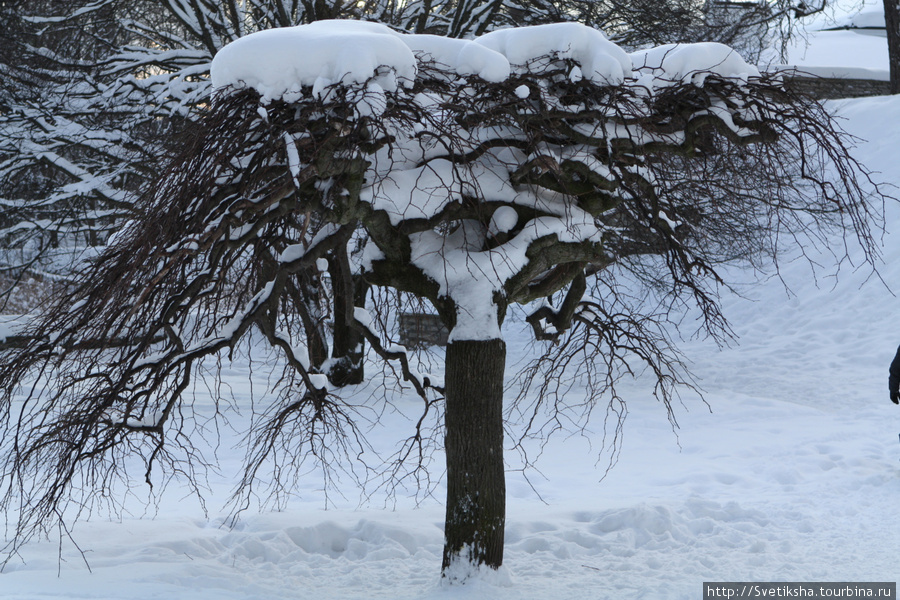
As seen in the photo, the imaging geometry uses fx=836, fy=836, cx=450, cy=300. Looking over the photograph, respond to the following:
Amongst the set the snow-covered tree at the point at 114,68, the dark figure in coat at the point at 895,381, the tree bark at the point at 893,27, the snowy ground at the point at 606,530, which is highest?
the tree bark at the point at 893,27

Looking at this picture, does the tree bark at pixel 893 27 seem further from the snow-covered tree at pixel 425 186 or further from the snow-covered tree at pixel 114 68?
the snow-covered tree at pixel 425 186

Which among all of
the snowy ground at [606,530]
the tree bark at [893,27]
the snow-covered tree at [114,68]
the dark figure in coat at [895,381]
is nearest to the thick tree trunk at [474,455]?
the snowy ground at [606,530]

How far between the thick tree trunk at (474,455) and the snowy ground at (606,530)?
0.75 ft

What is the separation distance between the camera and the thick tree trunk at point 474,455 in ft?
15.6

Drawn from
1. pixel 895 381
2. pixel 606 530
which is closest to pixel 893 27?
pixel 895 381

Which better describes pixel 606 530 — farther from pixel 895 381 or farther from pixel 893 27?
pixel 893 27

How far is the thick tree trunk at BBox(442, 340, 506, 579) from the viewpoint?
4742 millimetres

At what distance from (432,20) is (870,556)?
8668 mm

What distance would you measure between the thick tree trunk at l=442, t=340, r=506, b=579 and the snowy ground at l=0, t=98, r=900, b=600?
0.23 meters

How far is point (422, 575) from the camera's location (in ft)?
17.5

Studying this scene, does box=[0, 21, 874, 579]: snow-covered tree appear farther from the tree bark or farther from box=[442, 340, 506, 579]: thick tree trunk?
the tree bark

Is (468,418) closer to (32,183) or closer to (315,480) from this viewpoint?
(315,480)

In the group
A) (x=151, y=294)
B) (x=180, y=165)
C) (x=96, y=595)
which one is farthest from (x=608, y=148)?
(x=96, y=595)

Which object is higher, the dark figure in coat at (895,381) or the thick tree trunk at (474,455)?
the dark figure in coat at (895,381)
